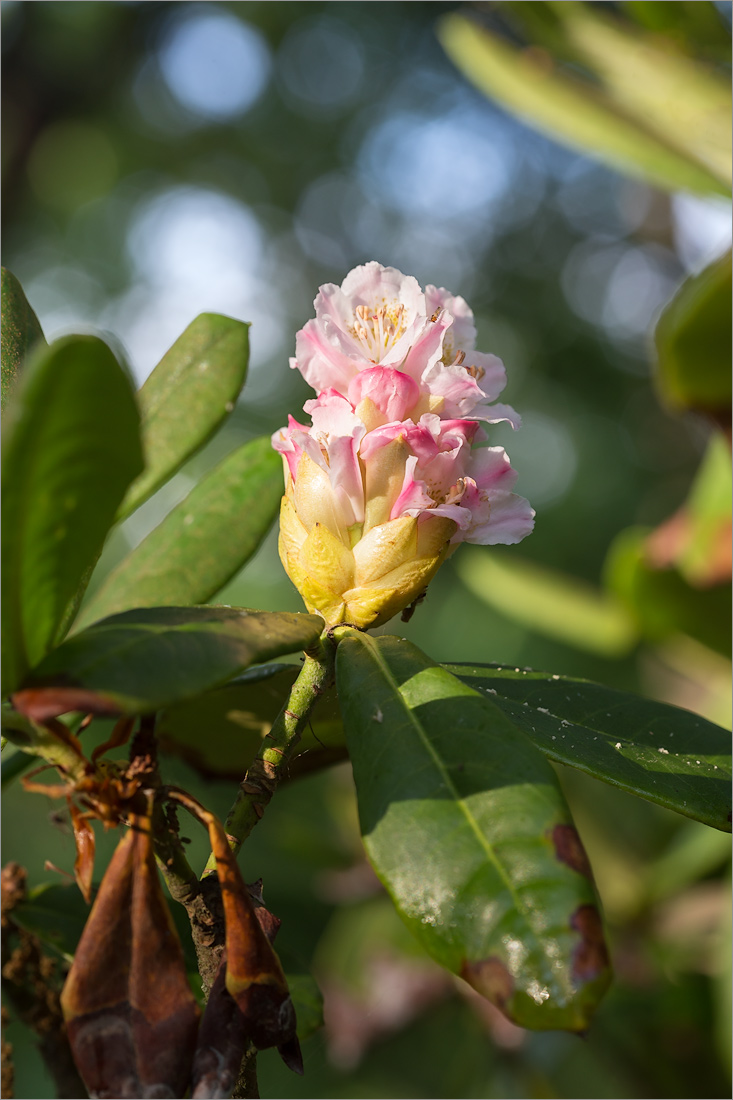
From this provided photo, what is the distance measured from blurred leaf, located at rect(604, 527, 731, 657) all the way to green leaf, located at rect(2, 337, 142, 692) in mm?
934

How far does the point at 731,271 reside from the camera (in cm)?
85

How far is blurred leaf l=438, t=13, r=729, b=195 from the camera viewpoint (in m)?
1.19

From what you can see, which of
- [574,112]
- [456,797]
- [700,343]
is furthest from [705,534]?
[456,797]

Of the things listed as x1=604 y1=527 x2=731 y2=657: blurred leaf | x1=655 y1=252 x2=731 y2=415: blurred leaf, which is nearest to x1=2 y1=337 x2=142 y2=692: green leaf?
x1=655 y1=252 x2=731 y2=415: blurred leaf

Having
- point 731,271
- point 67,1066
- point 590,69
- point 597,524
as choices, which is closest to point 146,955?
point 67,1066

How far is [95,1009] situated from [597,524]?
8.05 meters

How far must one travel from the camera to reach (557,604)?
153 centimetres

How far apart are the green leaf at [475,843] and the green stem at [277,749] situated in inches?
1.1

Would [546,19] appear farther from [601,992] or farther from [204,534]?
[601,992]

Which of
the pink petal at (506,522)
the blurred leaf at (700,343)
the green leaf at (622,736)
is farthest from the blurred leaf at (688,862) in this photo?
the pink petal at (506,522)

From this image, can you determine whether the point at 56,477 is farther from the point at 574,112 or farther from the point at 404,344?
the point at 574,112

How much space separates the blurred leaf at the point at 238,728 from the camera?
606mm

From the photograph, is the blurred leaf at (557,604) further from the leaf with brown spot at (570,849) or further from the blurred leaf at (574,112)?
the leaf with brown spot at (570,849)

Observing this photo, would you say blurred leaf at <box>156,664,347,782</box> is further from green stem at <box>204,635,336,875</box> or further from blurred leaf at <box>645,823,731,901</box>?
blurred leaf at <box>645,823,731,901</box>
